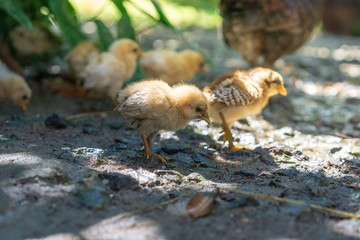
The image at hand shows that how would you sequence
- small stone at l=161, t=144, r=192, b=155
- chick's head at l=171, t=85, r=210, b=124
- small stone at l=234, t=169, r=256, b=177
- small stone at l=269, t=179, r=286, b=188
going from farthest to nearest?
small stone at l=161, t=144, r=192, b=155 → chick's head at l=171, t=85, r=210, b=124 → small stone at l=234, t=169, r=256, b=177 → small stone at l=269, t=179, r=286, b=188

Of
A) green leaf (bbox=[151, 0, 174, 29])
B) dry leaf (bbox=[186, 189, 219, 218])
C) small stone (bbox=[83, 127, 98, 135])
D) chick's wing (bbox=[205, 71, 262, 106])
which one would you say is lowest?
small stone (bbox=[83, 127, 98, 135])

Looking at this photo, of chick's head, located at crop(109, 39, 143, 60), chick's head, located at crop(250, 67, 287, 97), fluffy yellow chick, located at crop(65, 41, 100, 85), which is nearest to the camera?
chick's head, located at crop(250, 67, 287, 97)

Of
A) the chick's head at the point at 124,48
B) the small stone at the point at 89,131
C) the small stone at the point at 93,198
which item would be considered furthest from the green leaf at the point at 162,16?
the small stone at the point at 93,198

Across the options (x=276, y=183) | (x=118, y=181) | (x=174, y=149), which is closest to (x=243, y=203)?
(x=276, y=183)

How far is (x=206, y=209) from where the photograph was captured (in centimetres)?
244

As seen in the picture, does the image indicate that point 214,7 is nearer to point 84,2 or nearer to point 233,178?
point 84,2

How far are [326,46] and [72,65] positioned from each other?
22.8ft

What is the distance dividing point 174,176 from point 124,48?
2.79 m

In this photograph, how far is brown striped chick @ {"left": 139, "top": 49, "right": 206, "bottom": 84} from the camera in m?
5.86

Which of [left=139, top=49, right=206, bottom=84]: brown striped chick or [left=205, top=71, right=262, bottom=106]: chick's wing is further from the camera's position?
[left=139, top=49, right=206, bottom=84]: brown striped chick

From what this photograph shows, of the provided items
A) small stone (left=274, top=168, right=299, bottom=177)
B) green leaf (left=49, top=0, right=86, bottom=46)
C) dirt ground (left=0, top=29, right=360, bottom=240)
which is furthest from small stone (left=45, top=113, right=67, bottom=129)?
small stone (left=274, top=168, right=299, bottom=177)

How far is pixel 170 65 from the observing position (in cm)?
590

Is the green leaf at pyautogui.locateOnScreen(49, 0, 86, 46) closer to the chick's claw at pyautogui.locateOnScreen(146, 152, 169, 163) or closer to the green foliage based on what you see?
the green foliage

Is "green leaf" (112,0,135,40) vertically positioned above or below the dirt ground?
above
